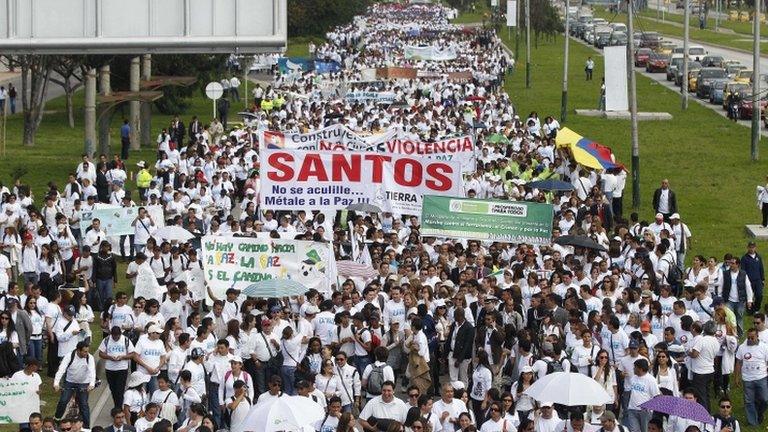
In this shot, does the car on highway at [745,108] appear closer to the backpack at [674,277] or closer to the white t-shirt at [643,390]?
the backpack at [674,277]

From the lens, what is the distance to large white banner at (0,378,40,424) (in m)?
17.1

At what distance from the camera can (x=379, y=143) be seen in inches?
1260

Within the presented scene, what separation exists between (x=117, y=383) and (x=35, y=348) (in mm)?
2039

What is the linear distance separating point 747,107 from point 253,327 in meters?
37.9

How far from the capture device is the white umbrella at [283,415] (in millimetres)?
15266

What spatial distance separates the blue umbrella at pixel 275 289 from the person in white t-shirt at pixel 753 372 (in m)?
4.95

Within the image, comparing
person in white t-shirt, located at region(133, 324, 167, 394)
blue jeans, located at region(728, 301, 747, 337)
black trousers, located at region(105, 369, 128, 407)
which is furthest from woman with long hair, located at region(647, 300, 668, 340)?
black trousers, located at region(105, 369, 128, 407)

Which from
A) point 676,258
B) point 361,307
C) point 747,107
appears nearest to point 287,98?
point 747,107

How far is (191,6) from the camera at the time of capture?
27109 millimetres

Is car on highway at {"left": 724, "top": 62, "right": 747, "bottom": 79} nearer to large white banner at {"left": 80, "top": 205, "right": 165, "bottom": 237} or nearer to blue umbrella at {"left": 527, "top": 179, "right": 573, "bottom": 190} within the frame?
blue umbrella at {"left": 527, "top": 179, "right": 573, "bottom": 190}

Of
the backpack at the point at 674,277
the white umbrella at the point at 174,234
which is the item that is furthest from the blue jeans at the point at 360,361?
the white umbrella at the point at 174,234

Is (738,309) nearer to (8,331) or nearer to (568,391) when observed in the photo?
(568,391)

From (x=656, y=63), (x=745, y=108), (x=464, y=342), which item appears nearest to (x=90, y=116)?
(x=745, y=108)

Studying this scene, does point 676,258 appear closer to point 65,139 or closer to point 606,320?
point 606,320
